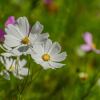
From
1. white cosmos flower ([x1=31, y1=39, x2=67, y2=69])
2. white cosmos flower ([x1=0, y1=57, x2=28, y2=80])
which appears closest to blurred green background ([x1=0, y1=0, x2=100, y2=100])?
white cosmos flower ([x1=0, y1=57, x2=28, y2=80])

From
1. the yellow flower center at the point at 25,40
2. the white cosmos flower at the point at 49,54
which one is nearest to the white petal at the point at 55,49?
the white cosmos flower at the point at 49,54

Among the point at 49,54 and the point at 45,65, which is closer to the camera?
the point at 45,65

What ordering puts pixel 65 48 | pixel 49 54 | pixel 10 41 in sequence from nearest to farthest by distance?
pixel 10 41
pixel 49 54
pixel 65 48

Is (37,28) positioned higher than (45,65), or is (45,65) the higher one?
(37,28)

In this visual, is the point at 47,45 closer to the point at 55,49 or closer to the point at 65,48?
the point at 55,49

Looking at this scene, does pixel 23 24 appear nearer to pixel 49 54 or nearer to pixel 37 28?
pixel 37 28

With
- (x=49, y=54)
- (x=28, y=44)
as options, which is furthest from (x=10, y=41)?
(x=49, y=54)

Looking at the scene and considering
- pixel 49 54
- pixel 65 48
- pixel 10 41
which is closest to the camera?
pixel 10 41
